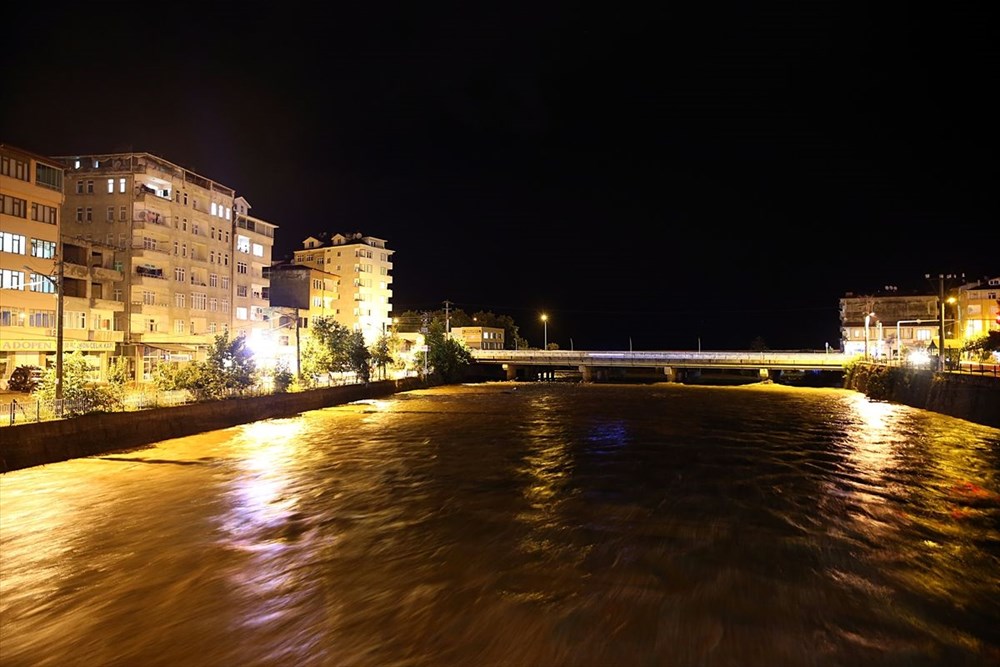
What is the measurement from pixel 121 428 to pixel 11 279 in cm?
1911

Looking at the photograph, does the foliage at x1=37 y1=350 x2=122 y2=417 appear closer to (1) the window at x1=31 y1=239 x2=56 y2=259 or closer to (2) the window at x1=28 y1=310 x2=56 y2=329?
(2) the window at x1=28 y1=310 x2=56 y2=329

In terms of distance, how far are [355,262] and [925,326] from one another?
89.4 meters

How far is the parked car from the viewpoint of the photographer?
120 feet

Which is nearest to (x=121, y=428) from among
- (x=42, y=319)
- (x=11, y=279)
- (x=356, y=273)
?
(x=11, y=279)

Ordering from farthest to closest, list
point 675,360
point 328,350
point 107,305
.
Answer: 1. point 675,360
2. point 328,350
3. point 107,305

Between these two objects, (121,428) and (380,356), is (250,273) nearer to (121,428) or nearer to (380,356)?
(380,356)

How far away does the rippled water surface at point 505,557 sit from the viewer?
9.38 m

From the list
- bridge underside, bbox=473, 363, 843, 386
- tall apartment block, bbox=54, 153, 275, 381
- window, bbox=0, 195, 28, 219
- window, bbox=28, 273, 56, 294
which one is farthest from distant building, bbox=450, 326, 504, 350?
window, bbox=0, 195, 28, 219

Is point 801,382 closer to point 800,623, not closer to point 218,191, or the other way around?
point 218,191

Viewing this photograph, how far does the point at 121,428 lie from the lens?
27.2 metres

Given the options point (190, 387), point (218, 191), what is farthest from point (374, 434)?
point (218, 191)

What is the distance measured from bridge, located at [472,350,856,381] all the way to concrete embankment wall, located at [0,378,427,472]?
52011 mm

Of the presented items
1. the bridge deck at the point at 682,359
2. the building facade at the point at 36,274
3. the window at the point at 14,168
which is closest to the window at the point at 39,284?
the building facade at the point at 36,274

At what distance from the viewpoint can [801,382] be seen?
84438 mm
